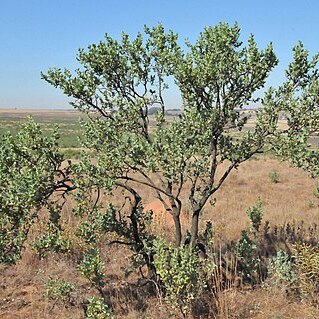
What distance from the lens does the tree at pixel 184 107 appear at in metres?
5.96

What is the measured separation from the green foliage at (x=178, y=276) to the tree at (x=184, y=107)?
1117 millimetres

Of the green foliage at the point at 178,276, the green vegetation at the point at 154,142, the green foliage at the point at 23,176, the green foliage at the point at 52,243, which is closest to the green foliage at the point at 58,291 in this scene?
the green vegetation at the point at 154,142

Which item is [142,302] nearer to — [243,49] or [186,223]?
[243,49]

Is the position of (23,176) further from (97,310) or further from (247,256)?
(247,256)

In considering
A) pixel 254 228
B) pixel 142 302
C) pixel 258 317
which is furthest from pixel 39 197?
pixel 254 228

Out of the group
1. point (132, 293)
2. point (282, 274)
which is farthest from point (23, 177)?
point (282, 274)

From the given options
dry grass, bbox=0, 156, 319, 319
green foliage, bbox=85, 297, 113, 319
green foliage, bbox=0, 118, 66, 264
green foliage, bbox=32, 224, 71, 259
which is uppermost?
green foliage, bbox=0, 118, 66, 264

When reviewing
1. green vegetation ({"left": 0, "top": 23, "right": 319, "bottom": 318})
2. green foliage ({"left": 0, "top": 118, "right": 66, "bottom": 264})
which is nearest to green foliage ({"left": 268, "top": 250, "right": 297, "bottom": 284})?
green vegetation ({"left": 0, "top": 23, "right": 319, "bottom": 318})

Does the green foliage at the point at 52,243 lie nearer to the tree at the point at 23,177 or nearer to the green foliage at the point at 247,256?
the tree at the point at 23,177

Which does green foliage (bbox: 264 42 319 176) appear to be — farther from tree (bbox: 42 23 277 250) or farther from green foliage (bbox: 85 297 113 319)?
green foliage (bbox: 85 297 113 319)

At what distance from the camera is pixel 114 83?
7367 mm

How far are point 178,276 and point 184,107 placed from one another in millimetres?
2844

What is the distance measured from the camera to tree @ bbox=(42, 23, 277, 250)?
19.6 ft

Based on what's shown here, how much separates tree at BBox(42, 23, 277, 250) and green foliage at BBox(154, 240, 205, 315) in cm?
112
